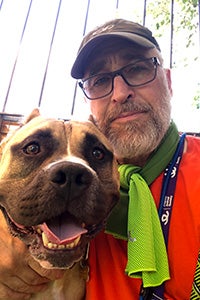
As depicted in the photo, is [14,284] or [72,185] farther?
[14,284]

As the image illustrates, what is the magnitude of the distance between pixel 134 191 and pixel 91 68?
1.00 metres

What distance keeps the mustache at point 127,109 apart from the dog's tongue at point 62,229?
100cm

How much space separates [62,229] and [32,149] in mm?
417

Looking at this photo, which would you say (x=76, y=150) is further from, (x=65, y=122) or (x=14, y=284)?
(x=14, y=284)

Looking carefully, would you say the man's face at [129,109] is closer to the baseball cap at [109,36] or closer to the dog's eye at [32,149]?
the baseball cap at [109,36]

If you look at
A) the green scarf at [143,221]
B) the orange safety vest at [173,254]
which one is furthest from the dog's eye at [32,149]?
the orange safety vest at [173,254]

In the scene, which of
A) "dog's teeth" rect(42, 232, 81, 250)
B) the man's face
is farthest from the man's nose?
"dog's teeth" rect(42, 232, 81, 250)

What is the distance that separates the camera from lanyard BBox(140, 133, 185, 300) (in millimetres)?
1752

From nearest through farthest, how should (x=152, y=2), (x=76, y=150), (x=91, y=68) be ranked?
(x=76, y=150) → (x=91, y=68) → (x=152, y=2)

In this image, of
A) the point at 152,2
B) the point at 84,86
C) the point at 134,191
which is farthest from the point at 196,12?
the point at 134,191

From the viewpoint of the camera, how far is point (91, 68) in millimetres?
2463

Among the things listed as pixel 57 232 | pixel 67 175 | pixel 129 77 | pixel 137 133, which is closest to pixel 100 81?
pixel 129 77

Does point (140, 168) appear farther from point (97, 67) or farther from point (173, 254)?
point (97, 67)

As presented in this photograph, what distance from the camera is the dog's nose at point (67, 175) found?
1.38 m
